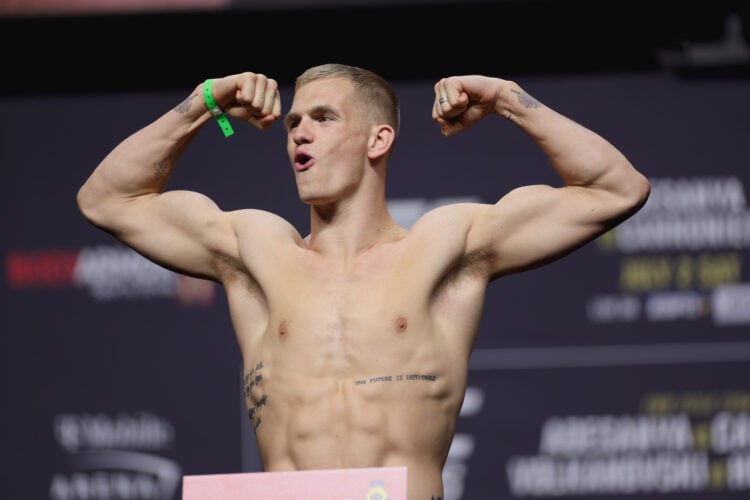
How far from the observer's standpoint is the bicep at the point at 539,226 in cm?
321

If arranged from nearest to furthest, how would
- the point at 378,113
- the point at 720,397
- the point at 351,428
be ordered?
1. the point at 351,428
2. the point at 378,113
3. the point at 720,397

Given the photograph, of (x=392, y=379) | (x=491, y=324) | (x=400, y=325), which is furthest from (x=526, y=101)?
(x=491, y=324)

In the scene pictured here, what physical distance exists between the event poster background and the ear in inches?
65.6

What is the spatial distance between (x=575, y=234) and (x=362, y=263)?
0.48 meters

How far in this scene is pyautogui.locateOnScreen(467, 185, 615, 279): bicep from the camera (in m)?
3.21

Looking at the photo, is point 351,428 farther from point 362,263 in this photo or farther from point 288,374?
point 362,263

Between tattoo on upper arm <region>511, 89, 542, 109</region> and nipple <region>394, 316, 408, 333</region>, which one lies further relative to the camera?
tattoo on upper arm <region>511, 89, 542, 109</region>

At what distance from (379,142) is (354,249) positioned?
0.85 feet

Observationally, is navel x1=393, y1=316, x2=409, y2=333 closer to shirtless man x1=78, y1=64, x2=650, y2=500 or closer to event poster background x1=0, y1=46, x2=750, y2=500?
shirtless man x1=78, y1=64, x2=650, y2=500

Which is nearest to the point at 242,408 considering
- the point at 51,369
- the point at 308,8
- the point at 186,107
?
the point at 51,369

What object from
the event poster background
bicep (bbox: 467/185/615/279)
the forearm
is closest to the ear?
bicep (bbox: 467/185/615/279)

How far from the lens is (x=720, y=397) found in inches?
193

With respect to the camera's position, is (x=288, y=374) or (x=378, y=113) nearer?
(x=288, y=374)

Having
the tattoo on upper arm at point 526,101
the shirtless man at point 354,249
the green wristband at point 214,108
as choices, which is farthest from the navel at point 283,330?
the tattoo on upper arm at point 526,101
